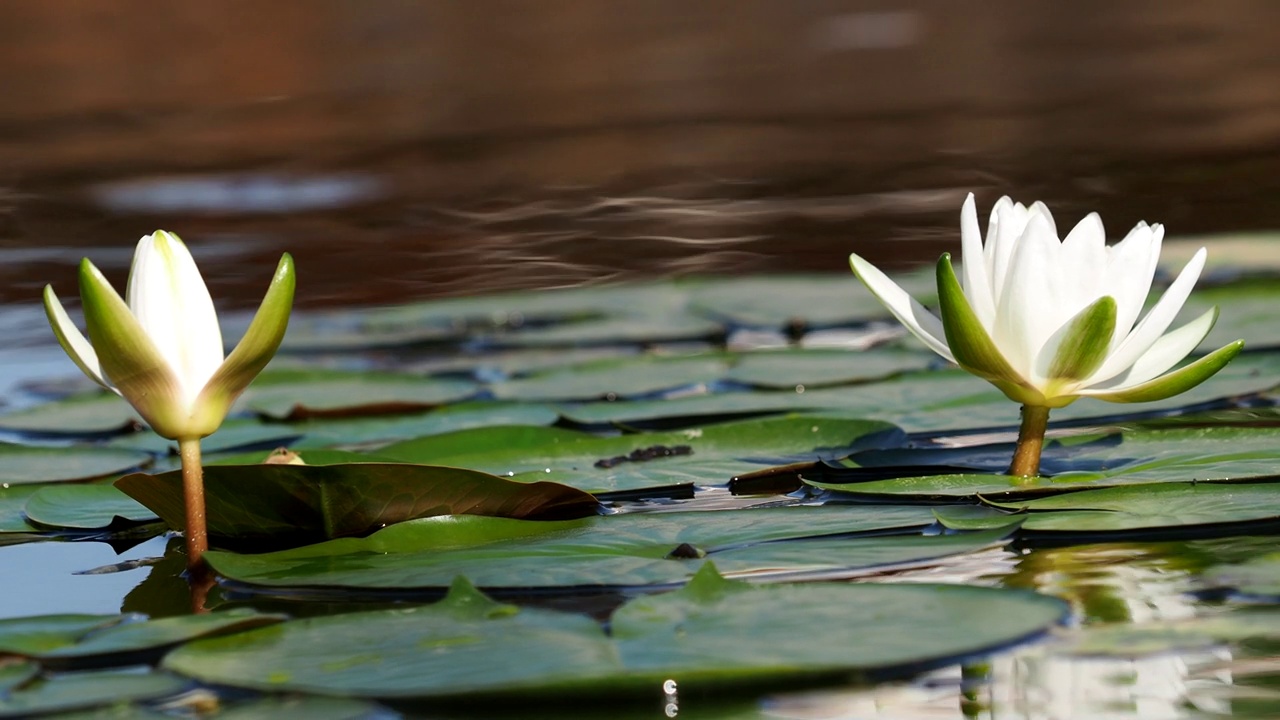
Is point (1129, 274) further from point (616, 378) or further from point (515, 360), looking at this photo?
point (515, 360)

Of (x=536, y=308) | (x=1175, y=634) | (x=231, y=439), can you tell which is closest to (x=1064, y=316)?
(x=1175, y=634)

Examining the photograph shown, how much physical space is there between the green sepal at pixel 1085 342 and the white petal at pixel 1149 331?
0.02 metres

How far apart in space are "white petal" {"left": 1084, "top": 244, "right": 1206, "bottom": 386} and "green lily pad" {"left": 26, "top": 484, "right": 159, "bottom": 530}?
95cm

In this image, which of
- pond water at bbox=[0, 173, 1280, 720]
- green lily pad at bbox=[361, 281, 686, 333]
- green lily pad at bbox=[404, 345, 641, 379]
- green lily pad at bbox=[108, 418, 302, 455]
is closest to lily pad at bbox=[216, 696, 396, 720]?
pond water at bbox=[0, 173, 1280, 720]

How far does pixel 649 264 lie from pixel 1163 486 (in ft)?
6.99

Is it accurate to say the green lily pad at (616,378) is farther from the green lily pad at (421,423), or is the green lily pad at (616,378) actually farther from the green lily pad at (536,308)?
the green lily pad at (536,308)

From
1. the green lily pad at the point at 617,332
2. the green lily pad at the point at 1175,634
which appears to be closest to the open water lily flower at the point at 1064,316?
the green lily pad at the point at 1175,634

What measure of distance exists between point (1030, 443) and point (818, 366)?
0.76 meters

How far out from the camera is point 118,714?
2.95 ft

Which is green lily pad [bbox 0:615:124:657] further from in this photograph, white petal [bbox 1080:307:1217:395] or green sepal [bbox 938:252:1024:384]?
white petal [bbox 1080:307:1217:395]

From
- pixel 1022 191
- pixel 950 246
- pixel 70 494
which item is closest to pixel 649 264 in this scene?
pixel 950 246

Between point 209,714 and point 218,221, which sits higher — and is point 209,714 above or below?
below

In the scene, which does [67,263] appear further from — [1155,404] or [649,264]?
[1155,404]

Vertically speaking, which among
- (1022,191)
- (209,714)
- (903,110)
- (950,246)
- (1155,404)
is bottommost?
(209,714)
